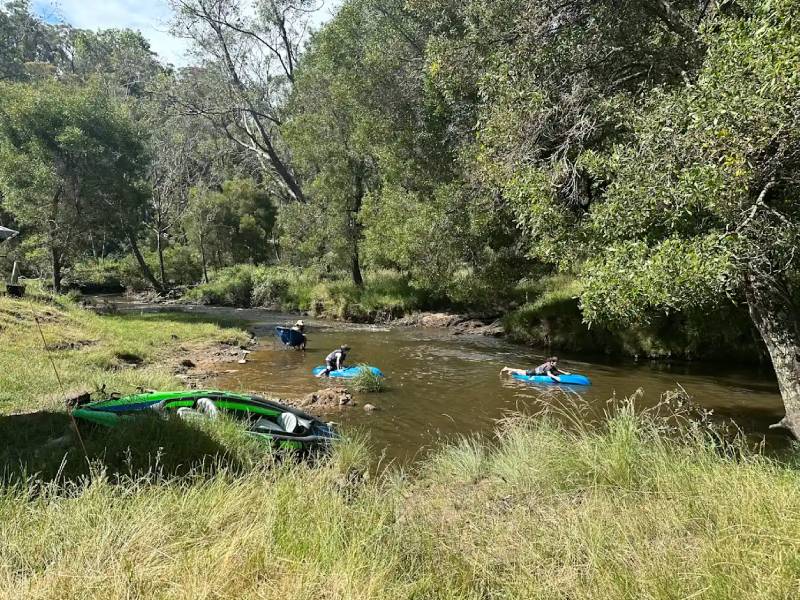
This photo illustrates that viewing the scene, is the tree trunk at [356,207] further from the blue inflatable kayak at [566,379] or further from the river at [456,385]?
the blue inflatable kayak at [566,379]

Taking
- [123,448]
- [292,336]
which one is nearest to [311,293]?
[292,336]

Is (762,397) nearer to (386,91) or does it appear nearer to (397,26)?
(386,91)

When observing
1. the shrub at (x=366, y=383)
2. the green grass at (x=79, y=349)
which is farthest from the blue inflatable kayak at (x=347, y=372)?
the green grass at (x=79, y=349)

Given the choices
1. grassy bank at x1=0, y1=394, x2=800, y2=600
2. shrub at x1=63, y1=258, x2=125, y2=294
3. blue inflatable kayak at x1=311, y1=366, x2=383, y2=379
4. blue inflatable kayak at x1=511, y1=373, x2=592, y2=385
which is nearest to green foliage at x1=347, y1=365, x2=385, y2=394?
blue inflatable kayak at x1=311, y1=366, x2=383, y2=379

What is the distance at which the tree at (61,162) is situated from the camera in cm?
2064

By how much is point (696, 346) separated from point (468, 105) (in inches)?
351

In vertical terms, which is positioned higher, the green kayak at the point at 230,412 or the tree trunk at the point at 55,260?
the tree trunk at the point at 55,260

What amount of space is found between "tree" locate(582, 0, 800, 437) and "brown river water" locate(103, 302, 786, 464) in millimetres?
2029

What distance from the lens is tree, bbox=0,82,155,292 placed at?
20.6 metres

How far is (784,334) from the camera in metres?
6.78

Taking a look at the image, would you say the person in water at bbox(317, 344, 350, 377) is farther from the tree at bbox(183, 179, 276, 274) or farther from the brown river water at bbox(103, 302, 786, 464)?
the tree at bbox(183, 179, 276, 274)

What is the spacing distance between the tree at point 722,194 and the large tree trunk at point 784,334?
0.01 meters

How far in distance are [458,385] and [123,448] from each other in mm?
7691

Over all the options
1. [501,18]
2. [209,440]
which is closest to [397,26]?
[501,18]
